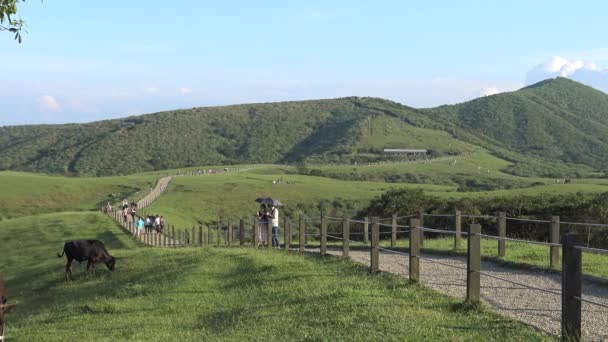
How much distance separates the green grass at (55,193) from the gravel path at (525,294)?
59934 millimetres

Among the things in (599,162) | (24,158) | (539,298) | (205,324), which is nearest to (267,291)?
(205,324)

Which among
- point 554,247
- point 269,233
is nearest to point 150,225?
point 269,233

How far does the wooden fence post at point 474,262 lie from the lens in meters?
10.4

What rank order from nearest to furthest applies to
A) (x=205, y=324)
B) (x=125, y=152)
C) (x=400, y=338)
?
(x=400, y=338) → (x=205, y=324) → (x=125, y=152)

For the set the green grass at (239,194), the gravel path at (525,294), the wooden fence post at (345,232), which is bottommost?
the green grass at (239,194)

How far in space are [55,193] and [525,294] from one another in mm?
75307

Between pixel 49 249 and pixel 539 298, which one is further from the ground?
pixel 539 298

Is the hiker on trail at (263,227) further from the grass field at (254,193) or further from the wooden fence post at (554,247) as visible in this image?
the grass field at (254,193)

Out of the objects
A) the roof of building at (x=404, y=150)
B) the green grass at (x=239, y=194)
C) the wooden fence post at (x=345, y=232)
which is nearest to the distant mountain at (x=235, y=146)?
the roof of building at (x=404, y=150)

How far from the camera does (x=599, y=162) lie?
191250 millimetres

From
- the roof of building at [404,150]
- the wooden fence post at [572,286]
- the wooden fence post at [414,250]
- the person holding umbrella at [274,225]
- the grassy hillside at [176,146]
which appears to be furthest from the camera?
the grassy hillside at [176,146]

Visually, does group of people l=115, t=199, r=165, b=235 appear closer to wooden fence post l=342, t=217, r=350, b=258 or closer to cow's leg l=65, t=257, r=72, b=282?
cow's leg l=65, t=257, r=72, b=282

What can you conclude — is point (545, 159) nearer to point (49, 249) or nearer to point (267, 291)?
point (49, 249)

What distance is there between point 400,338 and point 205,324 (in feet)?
13.7
